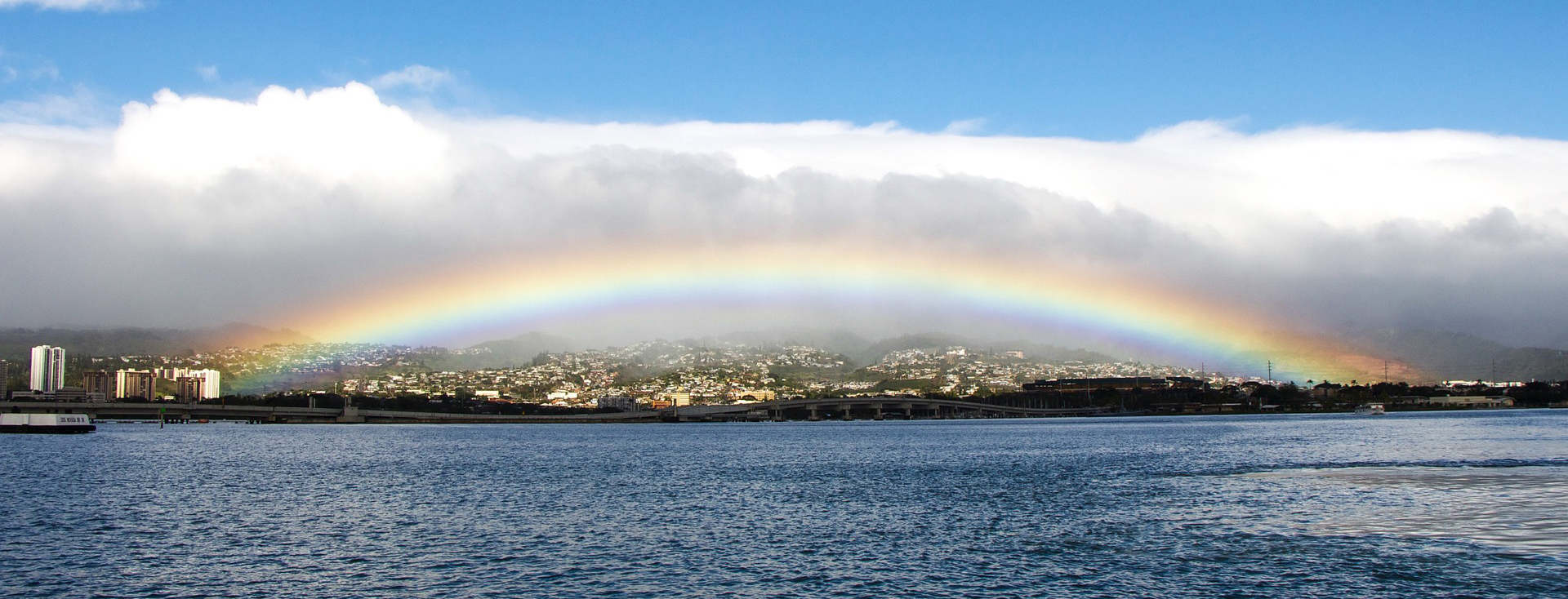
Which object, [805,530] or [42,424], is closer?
[805,530]

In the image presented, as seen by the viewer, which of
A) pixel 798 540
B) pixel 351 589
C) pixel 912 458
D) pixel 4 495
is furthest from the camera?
pixel 912 458

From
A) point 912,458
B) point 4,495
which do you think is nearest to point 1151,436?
point 912,458

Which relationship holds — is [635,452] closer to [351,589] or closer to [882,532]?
[882,532]

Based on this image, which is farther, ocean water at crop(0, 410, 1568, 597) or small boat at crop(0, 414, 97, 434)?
small boat at crop(0, 414, 97, 434)

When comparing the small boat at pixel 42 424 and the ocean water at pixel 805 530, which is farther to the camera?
the small boat at pixel 42 424
